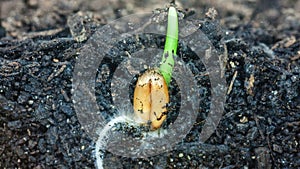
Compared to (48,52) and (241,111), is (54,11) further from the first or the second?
(241,111)

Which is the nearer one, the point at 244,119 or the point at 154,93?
the point at 154,93

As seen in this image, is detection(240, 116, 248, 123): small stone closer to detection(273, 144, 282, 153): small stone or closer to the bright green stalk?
detection(273, 144, 282, 153): small stone

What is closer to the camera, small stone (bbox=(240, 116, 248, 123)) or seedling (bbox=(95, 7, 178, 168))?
seedling (bbox=(95, 7, 178, 168))

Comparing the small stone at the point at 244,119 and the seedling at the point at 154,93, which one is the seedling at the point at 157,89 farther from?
the small stone at the point at 244,119

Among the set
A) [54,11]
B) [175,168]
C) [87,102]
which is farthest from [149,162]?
[54,11]

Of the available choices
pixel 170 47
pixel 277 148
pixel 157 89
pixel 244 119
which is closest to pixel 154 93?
pixel 157 89

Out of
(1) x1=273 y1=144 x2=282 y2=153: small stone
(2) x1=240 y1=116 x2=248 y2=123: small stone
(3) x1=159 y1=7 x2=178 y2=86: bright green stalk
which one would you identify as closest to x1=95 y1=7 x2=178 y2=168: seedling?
(3) x1=159 y1=7 x2=178 y2=86: bright green stalk

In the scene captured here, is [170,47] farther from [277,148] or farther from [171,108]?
[277,148]

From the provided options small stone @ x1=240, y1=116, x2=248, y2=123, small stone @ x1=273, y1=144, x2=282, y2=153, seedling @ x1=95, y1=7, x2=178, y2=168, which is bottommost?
small stone @ x1=273, y1=144, x2=282, y2=153
